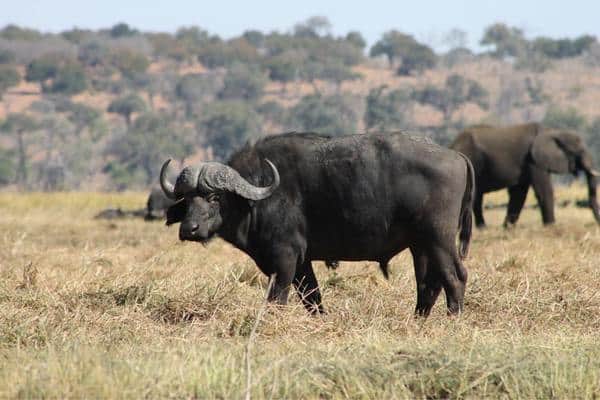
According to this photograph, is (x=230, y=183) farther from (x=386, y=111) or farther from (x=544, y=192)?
(x=386, y=111)

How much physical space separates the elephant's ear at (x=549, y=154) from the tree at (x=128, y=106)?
73.0m

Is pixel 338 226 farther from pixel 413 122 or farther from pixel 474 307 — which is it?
pixel 413 122

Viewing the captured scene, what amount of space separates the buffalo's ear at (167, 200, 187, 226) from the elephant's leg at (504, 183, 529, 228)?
10.6 meters

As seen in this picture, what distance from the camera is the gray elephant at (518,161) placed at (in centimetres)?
1981

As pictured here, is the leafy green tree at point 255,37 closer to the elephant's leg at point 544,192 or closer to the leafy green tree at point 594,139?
the leafy green tree at point 594,139

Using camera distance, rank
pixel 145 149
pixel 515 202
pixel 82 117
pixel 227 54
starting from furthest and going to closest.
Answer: pixel 227 54, pixel 82 117, pixel 145 149, pixel 515 202

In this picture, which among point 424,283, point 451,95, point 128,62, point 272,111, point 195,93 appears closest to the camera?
point 424,283

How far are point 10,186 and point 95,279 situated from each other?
60.7 metres

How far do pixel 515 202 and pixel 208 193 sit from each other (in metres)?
11.9

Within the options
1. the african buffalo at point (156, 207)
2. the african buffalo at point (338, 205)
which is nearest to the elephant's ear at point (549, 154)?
the african buffalo at point (156, 207)

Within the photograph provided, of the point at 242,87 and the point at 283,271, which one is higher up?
the point at 283,271

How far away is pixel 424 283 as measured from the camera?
8781mm

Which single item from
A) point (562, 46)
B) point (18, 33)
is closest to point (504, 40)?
point (562, 46)

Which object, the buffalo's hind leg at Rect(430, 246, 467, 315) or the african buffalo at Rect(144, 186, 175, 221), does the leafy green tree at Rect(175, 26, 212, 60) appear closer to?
the african buffalo at Rect(144, 186, 175, 221)
